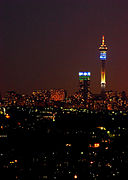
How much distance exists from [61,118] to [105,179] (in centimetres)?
5304

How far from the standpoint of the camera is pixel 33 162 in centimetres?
3350

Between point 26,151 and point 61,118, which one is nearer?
point 26,151

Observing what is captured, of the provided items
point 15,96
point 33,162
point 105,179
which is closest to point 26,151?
point 33,162

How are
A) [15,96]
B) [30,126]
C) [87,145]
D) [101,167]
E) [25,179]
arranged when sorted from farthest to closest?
[15,96] → [30,126] → [87,145] → [101,167] → [25,179]

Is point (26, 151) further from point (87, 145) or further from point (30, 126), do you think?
point (30, 126)

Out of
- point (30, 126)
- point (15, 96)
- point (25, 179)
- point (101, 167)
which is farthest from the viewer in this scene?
point (15, 96)

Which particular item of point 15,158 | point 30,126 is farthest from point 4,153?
point 30,126

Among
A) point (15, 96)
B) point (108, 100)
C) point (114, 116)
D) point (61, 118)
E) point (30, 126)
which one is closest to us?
point (30, 126)

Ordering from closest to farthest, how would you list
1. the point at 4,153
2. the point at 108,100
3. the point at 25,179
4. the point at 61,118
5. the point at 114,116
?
the point at 25,179, the point at 4,153, the point at 61,118, the point at 114,116, the point at 108,100

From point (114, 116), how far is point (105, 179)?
6088 cm

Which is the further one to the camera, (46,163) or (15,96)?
(15,96)

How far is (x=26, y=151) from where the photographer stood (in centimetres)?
4066

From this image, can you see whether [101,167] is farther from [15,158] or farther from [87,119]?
[87,119]

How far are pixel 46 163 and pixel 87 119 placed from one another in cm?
5024
